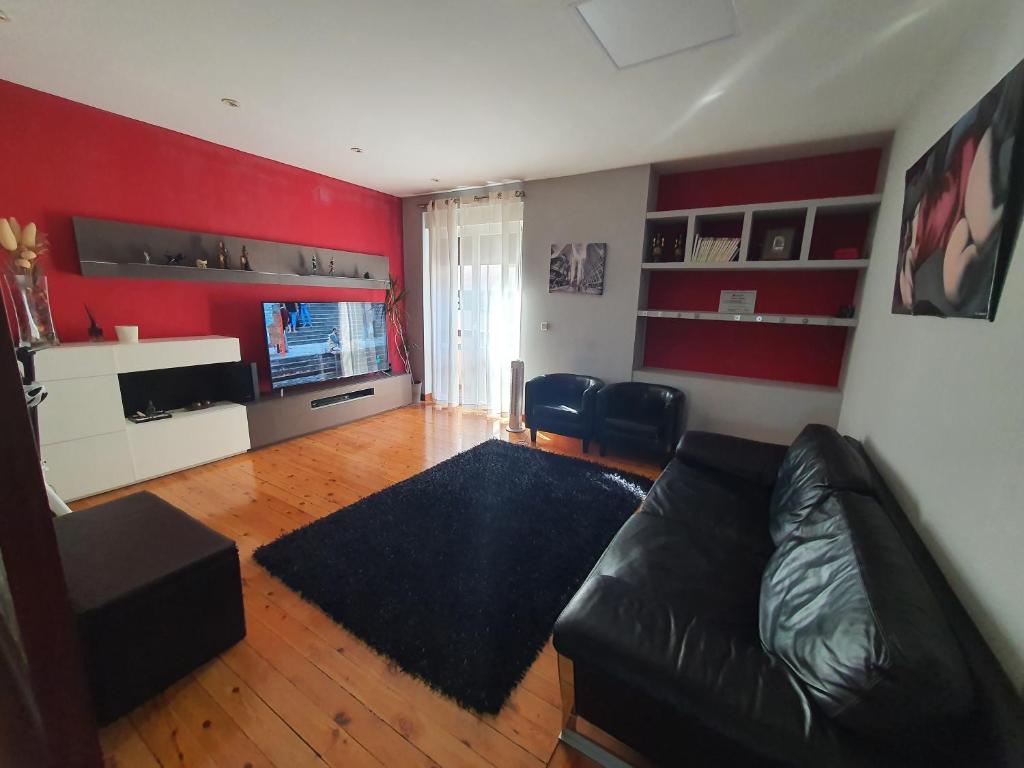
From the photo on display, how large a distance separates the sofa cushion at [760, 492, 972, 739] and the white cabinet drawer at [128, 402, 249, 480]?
3721 mm

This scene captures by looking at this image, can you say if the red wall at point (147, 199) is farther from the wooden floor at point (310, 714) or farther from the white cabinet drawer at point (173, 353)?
the wooden floor at point (310, 714)

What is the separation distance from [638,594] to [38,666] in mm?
1538

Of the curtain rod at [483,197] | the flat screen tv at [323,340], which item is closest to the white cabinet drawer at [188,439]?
the flat screen tv at [323,340]

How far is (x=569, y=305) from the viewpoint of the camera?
398 cm

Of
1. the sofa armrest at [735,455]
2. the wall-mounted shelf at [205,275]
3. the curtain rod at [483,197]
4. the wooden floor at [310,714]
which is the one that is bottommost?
the wooden floor at [310,714]

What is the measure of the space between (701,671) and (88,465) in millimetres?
3589

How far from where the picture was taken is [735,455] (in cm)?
223

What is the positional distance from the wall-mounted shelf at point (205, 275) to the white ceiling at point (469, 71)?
3.30 ft

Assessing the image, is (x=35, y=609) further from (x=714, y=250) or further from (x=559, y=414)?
(x=714, y=250)

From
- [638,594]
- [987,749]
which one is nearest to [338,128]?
[638,594]

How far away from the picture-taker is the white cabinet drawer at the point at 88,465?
96.1 inches

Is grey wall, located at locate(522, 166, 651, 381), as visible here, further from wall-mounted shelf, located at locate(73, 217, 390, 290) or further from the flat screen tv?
wall-mounted shelf, located at locate(73, 217, 390, 290)

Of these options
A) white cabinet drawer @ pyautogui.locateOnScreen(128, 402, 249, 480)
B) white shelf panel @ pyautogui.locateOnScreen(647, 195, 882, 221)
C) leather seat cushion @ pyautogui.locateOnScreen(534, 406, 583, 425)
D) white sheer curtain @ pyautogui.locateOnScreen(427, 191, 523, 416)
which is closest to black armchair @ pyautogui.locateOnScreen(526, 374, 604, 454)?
leather seat cushion @ pyautogui.locateOnScreen(534, 406, 583, 425)

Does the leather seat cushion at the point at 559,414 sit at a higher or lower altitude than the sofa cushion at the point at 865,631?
lower
